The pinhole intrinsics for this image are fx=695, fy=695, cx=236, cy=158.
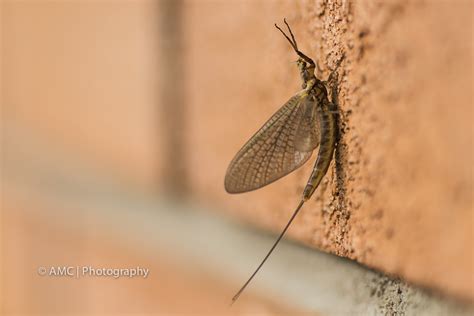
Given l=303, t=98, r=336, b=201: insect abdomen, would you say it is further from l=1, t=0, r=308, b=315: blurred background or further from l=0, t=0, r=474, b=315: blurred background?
l=1, t=0, r=308, b=315: blurred background

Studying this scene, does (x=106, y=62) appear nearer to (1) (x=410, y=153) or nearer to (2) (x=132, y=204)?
(2) (x=132, y=204)

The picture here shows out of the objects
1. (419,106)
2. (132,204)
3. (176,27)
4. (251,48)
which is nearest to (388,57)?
(419,106)

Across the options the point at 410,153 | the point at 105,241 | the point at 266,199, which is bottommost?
the point at 105,241

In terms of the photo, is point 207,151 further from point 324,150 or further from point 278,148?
point 324,150

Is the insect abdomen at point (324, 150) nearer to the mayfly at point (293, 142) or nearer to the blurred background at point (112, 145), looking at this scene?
the mayfly at point (293, 142)

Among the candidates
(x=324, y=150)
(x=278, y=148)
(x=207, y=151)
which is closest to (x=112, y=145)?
(x=207, y=151)

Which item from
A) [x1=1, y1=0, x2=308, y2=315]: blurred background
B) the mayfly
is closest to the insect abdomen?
the mayfly
